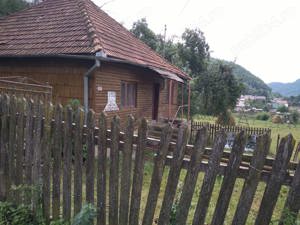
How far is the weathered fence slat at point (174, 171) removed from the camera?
2.34m

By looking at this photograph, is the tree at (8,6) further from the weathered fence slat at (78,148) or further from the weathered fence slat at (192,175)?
the weathered fence slat at (192,175)

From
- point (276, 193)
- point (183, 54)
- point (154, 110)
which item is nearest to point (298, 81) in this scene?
point (183, 54)

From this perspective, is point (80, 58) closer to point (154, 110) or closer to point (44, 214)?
point (44, 214)

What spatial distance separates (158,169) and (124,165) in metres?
0.37

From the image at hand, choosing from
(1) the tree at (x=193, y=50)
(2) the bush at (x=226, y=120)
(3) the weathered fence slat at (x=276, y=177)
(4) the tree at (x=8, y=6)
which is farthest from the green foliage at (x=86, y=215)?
(1) the tree at (x=193, y=50)

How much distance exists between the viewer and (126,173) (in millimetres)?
2680

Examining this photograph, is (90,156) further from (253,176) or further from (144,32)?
(144,32)

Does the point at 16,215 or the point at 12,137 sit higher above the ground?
the point at 12,137

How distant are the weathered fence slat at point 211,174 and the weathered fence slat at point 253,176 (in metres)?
0.27

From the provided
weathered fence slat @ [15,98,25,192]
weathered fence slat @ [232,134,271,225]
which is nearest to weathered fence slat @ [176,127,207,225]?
weathered fence slat @ [232,134,271,225]

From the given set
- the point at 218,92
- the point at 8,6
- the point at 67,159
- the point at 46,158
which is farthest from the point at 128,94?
the point at 218,92

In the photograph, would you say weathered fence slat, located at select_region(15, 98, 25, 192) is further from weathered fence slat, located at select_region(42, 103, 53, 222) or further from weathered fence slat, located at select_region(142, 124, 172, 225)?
weathered fence slat, located at select_region(142, 124, 172, 225)

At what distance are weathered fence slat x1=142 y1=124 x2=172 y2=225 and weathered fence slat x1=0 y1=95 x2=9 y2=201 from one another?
7.78 ft

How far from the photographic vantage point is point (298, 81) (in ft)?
529
